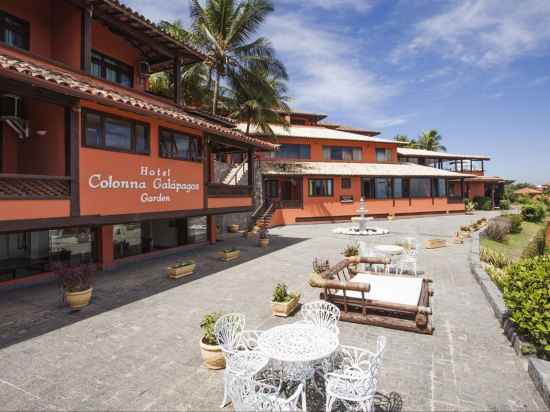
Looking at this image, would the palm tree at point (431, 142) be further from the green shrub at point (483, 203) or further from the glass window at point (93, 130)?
the glass window at point (93, 130)

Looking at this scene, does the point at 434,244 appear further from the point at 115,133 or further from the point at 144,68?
the point at 144,68

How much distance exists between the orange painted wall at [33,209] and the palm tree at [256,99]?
707 inches

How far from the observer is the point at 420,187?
34750 mm

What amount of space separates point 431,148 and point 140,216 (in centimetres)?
6124

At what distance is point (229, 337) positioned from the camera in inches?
211

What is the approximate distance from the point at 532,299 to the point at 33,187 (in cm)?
1154

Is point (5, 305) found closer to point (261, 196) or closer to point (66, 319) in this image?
point (66, 319)

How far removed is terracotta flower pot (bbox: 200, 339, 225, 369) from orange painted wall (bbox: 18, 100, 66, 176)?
7529 mm

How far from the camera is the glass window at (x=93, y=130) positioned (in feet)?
31.1

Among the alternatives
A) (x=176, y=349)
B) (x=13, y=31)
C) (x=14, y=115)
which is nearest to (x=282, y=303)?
(x=176, y=349)

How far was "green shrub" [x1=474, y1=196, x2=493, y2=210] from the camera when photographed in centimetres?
4216

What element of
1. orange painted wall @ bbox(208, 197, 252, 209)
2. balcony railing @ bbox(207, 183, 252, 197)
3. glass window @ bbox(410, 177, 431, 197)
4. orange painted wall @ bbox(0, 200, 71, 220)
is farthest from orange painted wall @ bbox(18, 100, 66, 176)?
glass window @ bbox(410, 177, 431, 197)

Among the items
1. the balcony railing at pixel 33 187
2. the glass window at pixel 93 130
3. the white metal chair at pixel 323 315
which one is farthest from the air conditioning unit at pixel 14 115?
the white metal chair at pixel 323 315

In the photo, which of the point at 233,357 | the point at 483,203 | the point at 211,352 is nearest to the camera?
the point at 233,357
